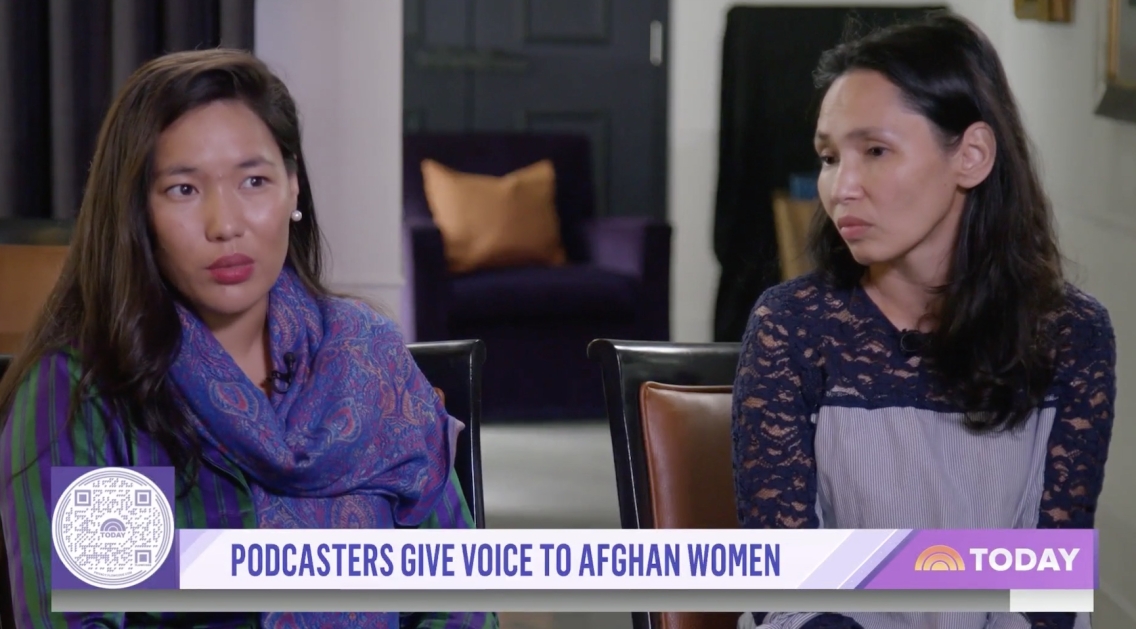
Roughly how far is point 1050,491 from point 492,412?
3.29 m

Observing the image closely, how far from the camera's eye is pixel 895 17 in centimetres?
471

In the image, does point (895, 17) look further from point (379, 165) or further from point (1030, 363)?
point (1030, 363)

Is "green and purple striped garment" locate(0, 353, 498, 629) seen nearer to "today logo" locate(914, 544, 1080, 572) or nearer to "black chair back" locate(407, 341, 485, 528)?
"black chair back" locate(407, 341, 485, 528)

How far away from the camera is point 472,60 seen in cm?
495

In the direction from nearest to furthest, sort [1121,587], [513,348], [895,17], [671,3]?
[1121,587] < [513,348] < [895,17] < [671,3]

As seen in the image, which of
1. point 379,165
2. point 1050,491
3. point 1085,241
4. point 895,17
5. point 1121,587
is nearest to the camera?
point 1050,491

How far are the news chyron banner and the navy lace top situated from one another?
35 cm

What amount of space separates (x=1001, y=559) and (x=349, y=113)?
3161 mm

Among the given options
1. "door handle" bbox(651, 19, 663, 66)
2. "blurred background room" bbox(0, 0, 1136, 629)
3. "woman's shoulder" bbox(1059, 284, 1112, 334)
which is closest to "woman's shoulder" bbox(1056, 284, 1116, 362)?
"woman's shoulder" bbox(1059, 284, 1112, 334)

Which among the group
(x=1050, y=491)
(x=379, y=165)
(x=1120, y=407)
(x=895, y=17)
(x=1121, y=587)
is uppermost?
(x=895, y=17)

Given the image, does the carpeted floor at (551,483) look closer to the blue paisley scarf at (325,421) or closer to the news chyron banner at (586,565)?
the blue paisley scarf at (325,421)

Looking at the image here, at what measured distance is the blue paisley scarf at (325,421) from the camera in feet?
3.04

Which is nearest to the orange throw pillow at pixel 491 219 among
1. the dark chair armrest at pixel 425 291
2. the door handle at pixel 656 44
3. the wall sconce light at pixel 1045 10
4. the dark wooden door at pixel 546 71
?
the dark chair armrest at pixel 425 291

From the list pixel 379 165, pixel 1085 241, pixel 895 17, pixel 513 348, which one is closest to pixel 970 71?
pixel 1085 241
